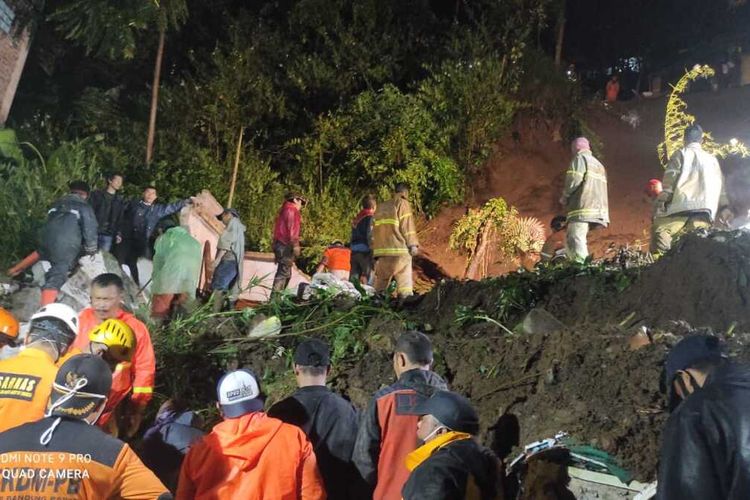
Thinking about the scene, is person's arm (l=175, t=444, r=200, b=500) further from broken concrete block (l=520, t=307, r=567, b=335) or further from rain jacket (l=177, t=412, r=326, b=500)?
broken concrete block (l=520, t=307, r=567, b=335)

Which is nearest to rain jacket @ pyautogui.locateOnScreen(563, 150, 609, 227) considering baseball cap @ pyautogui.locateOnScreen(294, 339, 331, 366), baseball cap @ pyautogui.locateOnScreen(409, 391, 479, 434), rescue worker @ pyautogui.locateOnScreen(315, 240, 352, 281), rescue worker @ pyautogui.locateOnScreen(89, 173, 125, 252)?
rescue worker @ pyautogui.locateOnScreen(315, 240, 352, 281)

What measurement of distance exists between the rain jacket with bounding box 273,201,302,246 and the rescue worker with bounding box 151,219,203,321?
86.6 inches

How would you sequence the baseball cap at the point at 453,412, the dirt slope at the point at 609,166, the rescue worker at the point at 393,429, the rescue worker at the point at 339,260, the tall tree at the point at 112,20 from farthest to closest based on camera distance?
the dirt slope at the point at 609,166 → the tall tree at the point at 112,20 → the rescue worker at the point at 339,260 → the rescue worker at the point at 393,429 → the baseball cap at the point at 453,412

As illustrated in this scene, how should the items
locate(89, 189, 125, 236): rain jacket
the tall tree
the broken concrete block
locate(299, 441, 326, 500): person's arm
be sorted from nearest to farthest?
locate(299, 441, 326, 500): person's arm → the broken concrete block → locate(89, 189, 125, 236): rain jacket → the tall tree

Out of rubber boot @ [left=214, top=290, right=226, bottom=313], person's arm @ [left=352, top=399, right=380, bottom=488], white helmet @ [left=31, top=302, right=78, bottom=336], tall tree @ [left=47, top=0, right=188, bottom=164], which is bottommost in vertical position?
person's arm @ [left=352, top=399, right=380, bottom=488]

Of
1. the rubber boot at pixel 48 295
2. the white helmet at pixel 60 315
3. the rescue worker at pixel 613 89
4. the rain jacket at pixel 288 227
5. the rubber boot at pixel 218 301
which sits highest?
the rescue worker at pixel 613 89

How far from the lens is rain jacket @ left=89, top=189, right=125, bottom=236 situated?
1078 cm

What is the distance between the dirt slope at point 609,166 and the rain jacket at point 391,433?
458 inches

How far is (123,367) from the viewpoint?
5105mm

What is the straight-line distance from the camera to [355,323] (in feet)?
25.2

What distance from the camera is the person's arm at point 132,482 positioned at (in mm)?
3184

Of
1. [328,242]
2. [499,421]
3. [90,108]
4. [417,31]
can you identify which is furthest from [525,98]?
[499,421]

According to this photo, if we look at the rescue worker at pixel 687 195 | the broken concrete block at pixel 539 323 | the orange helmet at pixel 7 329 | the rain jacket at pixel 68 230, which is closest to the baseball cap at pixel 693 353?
the broken concrete block at pixel 539 323

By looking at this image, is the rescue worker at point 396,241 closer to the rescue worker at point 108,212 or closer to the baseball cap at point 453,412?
the rescue worker at point 108,212
